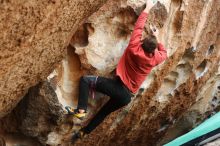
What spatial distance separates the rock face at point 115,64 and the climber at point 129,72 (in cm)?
22

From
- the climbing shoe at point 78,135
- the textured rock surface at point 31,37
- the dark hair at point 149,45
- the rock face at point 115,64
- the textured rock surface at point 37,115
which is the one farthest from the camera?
the climbing shoe at point 78,135

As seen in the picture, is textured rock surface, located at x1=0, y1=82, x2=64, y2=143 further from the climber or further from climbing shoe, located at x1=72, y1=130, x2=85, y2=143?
climbing shoe, located at x1=72, y1=130, x2=85, y2=143

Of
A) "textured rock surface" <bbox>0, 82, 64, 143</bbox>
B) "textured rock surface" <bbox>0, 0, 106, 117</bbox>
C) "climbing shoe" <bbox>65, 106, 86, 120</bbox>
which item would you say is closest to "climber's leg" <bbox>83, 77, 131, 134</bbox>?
"climbing shoe" <bbox>65, 106, 86, 120</bbox>

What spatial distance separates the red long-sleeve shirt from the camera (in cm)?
542

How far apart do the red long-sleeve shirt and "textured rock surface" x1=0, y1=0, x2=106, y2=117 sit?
785 millimetres

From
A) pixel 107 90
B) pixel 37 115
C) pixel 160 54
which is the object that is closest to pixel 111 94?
pixel 107 90

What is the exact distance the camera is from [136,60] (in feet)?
18.0

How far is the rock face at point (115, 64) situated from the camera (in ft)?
14.6

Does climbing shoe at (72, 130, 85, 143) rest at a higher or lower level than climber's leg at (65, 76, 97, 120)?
lower

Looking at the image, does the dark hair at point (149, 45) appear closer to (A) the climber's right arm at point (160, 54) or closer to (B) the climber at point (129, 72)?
(B) the climber at point (129, 72)

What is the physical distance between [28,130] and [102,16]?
168 cm

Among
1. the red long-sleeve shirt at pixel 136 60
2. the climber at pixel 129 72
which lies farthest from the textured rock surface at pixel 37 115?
the red long-sleeve shirt at pixel 136 60

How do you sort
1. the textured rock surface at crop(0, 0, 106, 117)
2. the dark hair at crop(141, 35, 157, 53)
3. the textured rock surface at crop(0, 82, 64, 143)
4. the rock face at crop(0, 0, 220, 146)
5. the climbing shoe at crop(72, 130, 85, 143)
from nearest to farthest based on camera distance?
the textured rock surface at crop(0, 0, 106, 117) < the rock face at crop(0, 0, 220, 146) < the dark hair at crop(141, 35, 157, 53) < the textured rock surface at crop(0, 82, 64, 143) < the climbing shoe at crop(72, 130, 85, 143)

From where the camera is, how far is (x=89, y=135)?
21.8ft
